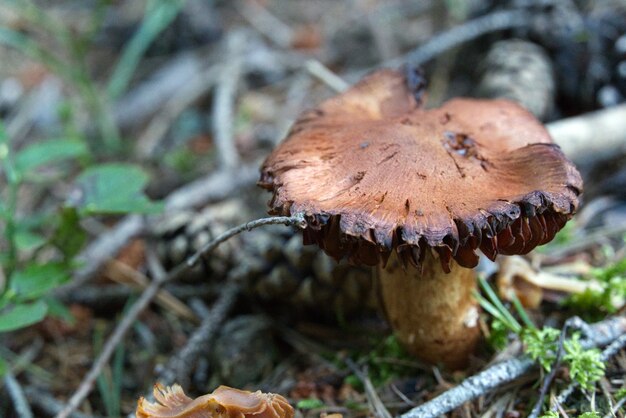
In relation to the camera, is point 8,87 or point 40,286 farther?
point 8,87

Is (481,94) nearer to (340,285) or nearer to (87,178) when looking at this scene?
(340,285)

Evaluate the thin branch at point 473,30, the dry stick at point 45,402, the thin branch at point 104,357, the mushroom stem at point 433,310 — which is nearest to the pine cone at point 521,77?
the thin branch at point 473,30

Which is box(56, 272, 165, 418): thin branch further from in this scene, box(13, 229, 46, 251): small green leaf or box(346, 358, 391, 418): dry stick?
box(346, 358, 391, 418): dry stick

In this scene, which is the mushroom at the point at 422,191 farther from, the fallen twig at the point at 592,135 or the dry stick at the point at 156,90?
the dry stick at the point at 156,90

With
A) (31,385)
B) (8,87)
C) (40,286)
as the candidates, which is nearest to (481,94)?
(40,286)

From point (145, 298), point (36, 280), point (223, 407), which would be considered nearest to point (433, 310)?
point (223, 407)

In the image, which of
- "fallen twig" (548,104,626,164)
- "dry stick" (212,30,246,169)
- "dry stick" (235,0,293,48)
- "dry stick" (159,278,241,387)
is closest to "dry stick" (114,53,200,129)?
"dry stick" (212,30,246,169)
